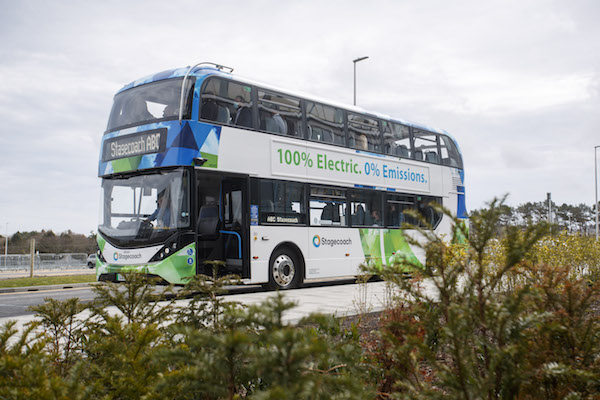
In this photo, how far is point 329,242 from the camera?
13477mm

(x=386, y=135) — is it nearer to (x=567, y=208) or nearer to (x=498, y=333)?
(x=498, y=333)

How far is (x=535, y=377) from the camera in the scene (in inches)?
76.2

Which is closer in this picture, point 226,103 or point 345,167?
point 226,103

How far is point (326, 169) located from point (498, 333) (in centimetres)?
1171

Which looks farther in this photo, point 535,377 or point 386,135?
point 386,135

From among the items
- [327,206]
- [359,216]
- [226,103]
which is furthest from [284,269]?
[226,103]

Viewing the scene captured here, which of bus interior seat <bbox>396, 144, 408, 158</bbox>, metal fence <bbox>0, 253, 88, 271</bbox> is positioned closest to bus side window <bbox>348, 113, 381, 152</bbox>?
bus interior seat <bbox>396, 144, 408, 158</bbox>

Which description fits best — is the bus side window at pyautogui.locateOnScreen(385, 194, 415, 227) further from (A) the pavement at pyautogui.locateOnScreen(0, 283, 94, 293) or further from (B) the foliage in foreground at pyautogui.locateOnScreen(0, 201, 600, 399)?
(B) the foliage in foreground at pyautogui.locateOnScreen(0, 201, 600, 399)

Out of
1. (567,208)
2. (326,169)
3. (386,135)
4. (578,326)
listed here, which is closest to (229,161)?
(326,169)

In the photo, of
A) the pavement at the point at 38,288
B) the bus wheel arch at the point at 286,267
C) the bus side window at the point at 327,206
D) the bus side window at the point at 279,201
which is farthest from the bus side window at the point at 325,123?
the pavement at the point at 38,288

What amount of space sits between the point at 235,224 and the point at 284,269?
1.53 meters

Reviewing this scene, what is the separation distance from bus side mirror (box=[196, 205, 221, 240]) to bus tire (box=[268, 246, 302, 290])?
54.5 inches

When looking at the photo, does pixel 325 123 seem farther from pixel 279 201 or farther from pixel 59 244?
pixel 59 244

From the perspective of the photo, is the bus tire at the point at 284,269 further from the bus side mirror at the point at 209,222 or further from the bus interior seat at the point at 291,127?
the bus interior seat at the point at 291,127
